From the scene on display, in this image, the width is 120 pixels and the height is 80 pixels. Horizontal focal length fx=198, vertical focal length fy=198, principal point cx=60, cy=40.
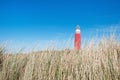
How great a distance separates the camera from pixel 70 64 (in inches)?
162

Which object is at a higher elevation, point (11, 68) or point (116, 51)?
point (116, 51)

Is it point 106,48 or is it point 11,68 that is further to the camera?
point 11,68

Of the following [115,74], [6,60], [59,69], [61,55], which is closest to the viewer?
[115,74]

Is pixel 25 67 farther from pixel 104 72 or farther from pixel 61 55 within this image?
pixel 104 72

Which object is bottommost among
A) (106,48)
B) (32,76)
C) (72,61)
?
(32,76)

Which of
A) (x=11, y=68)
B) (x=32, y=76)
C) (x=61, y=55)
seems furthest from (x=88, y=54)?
(x=11, y=68)

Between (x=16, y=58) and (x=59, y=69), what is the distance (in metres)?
1.43

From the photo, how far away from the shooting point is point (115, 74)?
3.73 m

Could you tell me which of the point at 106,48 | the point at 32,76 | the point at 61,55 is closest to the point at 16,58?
the point at 32,76

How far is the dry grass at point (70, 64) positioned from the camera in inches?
151

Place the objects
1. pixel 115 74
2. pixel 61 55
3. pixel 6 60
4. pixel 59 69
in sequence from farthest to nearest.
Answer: pixel 6 60, pixel 61 55, pixel 59 69, pixel 115 74

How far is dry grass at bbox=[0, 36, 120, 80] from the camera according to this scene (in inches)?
151

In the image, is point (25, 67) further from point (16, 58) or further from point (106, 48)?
point (106, 48)

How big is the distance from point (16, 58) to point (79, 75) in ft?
6.27
